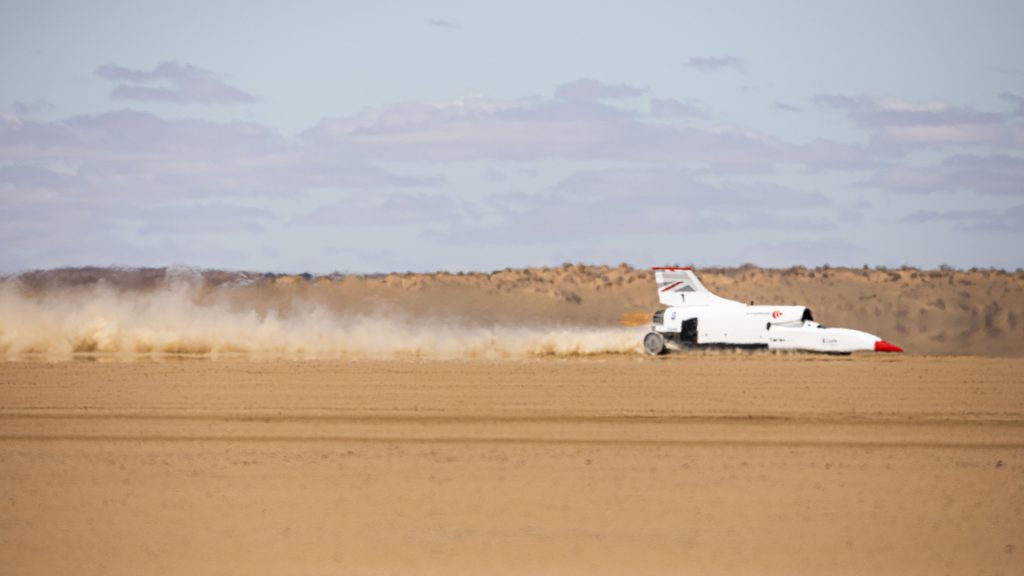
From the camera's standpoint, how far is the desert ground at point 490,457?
13594 millimetres

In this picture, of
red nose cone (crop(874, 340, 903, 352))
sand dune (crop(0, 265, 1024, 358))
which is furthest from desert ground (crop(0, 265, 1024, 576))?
red nose cone (crop(874, 340, 903, 352))

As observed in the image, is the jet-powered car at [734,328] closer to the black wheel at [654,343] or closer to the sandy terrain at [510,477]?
the black wheel at [654,343]

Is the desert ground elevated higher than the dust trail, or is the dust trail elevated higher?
the dust trail

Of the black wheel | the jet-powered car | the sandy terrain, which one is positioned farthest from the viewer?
the black wheel

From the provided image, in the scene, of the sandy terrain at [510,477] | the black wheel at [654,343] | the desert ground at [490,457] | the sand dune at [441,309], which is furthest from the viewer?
the sand dune at [441,309]

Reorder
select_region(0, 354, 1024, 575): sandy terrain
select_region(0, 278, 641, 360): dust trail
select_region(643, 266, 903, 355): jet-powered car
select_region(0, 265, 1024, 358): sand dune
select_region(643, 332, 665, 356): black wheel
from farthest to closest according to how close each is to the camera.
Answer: select_region(0, 265, 1024, 358): sand dune
select_region(0, 278, 641, 360): dust trail
select_region(643, 332, 665, 356): black wheel
select_region(643, 266, 903, 355): jet-powered car
select_region(0, 354, 1024, 575): sandy terrain

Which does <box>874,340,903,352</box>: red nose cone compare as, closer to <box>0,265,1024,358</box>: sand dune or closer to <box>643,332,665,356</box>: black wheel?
<box>643,332,665,356</box>: black wheel

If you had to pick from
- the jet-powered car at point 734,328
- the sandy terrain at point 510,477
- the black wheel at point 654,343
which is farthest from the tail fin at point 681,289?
the sandy terrain at point 510,477

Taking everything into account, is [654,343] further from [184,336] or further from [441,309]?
[441,309]

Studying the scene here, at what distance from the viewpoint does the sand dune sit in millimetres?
45406

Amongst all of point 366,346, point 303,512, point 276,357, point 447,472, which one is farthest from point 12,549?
point 366,346

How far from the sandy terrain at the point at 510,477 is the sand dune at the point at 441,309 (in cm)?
1371

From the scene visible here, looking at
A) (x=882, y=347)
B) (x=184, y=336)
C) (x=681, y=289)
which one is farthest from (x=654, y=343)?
(x=184, y=336)

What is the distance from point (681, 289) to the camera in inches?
1693
